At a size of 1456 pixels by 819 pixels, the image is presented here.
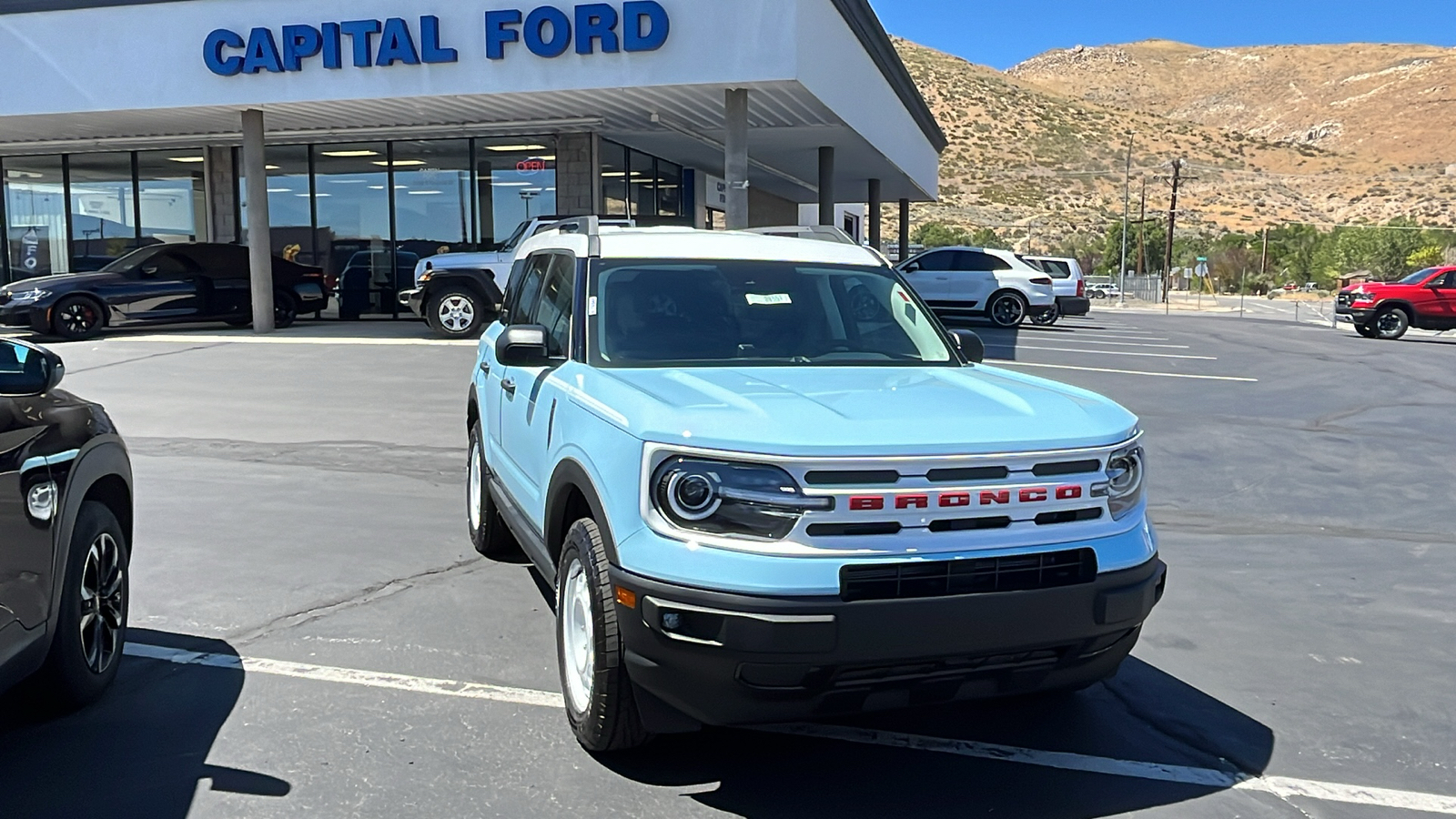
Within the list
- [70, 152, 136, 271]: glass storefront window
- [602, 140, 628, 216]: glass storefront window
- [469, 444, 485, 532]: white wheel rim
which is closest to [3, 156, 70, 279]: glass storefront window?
[70, 152, 136, 271]: glass storefront window

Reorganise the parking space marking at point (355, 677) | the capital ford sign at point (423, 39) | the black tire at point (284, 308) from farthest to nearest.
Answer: the black tire at point (284, 308), the capital ford sign at point (423, 39), the parking space marking at point (355, 677)

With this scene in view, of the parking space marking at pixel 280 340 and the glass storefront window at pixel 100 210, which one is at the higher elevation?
the glass storefront window at pixel 100 210

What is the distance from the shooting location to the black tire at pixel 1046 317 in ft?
88.0

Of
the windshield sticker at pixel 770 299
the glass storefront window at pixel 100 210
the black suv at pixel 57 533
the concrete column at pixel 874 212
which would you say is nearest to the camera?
the black suv at pixel 57 533

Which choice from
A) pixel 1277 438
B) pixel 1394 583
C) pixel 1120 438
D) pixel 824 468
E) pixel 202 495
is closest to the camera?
pixel 824 468

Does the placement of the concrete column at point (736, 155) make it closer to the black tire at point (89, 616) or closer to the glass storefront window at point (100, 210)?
the black tire at point (89, 616)

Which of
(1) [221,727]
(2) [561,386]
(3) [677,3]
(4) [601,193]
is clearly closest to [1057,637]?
(2) [561,386]

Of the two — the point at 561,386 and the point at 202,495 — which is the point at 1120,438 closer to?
the point at 561,386

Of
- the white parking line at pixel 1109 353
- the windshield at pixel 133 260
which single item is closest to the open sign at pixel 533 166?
the windshield at pixel 133 260

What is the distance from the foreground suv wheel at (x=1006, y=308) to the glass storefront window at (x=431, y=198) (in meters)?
11.6

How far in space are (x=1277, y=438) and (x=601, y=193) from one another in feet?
48.5

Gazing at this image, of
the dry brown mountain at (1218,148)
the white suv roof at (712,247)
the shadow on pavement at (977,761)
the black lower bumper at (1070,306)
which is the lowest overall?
the shadow on pavement at (977,761)

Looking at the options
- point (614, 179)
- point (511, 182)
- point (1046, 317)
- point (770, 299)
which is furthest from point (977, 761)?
point (1046, 317)

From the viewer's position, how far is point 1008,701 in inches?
175
